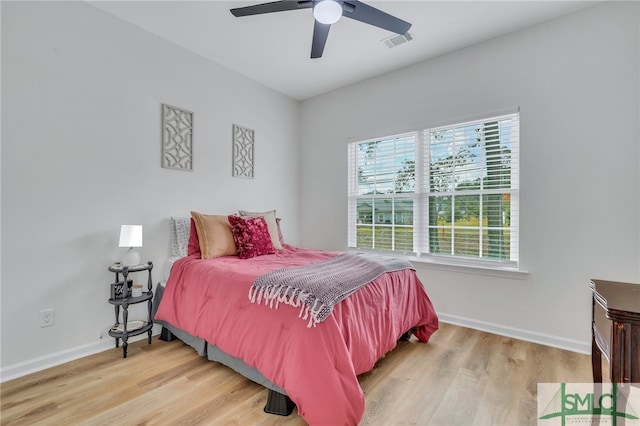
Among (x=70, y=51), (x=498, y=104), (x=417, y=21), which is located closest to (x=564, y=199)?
(x=498, y=104)

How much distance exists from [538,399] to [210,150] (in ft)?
11.3

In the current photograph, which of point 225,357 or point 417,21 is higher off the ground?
point 417,21

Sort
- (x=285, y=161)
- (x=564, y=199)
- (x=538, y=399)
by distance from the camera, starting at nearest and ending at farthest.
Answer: (x=538, y=399)
(x=564, y=199)
(x=285, y=161)

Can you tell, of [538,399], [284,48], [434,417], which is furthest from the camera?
[284,48]

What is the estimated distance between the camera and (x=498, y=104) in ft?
8.92

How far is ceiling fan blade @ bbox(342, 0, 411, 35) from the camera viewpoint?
5.99 feet

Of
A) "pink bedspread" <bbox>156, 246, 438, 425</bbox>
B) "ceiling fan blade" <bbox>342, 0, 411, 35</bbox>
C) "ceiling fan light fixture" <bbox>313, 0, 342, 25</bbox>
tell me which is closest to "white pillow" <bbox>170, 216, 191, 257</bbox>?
"pink bedspread" <bbox>156, 246, 438, 425</bbox>

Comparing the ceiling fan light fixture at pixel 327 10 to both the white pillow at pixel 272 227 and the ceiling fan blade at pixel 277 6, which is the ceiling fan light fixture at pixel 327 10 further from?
the white pillow at pixel 272 227

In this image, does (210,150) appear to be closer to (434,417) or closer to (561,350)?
(434,417)

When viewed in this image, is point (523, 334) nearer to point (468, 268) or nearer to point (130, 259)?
point (468, 268)

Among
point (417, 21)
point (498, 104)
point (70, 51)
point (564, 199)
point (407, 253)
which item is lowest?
point (407, 253)

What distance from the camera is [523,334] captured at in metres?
2.57

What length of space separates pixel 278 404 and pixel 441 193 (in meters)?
2.50
